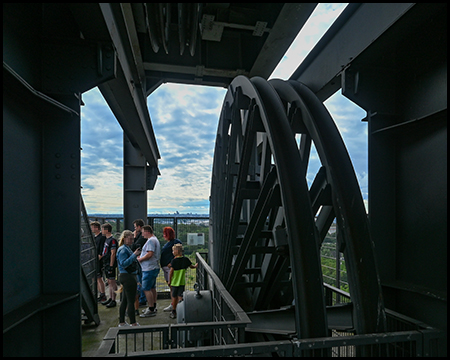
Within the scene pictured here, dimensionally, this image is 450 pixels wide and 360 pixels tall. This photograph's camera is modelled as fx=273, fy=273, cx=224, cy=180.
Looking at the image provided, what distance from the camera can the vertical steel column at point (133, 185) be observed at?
30.2 feet

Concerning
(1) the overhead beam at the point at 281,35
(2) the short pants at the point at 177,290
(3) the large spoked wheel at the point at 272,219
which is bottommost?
(2) the short pants at the point at 177,290

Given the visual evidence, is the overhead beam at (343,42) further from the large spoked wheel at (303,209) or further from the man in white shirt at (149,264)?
the man in white shirt at (149,264)

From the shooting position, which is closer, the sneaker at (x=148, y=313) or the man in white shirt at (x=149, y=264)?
the man in white shirt at (x=149, y=264)

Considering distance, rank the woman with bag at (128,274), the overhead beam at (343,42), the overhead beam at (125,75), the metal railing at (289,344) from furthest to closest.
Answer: the woman with bag at (128,274)
the overhead beam at (125,75)
the overhead beam at (343,42)
the metal railing at (289,344)

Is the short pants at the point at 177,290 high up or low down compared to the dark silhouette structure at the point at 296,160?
down

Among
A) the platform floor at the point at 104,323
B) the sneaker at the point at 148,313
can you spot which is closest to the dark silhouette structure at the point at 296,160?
the platform floor at the point at 104,323

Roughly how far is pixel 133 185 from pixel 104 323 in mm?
4308

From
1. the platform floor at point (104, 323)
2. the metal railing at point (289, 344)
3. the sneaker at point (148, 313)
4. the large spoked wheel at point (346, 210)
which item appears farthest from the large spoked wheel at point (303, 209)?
the sneaker at point (148, 313)

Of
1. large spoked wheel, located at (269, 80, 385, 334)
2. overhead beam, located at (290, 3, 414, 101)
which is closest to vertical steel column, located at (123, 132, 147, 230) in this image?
overhead beam, located at (290, 3, 414, 101)

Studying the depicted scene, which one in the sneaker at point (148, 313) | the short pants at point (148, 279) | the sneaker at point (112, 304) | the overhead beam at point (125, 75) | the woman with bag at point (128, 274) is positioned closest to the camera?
the overhead beam at point (125, 75)

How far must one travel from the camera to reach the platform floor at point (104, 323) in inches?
208

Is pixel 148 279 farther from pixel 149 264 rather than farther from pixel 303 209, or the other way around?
pixel 303 209

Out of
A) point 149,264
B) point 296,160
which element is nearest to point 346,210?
point 296,160

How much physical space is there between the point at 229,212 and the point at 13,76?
363 cm
